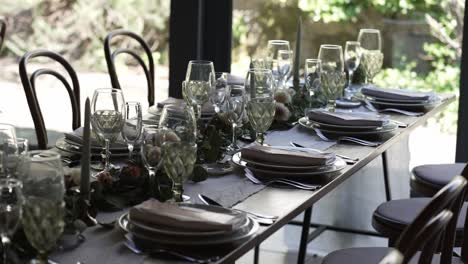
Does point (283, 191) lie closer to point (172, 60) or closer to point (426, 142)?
point (426, 142)

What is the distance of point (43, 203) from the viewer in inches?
63.4

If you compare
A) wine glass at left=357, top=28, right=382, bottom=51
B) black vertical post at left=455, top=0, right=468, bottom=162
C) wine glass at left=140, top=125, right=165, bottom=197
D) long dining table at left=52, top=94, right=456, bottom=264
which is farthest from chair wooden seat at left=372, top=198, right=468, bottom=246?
wine glass at left=140, top=125, right=165, bottom=197

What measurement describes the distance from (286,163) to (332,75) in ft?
2.77

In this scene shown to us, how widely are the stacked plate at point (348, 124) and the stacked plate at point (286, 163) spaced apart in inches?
16.8

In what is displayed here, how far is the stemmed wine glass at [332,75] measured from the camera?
3232 millimetres

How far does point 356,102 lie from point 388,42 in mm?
833

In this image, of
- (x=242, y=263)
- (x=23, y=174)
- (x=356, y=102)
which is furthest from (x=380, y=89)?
(x=23, y=174)

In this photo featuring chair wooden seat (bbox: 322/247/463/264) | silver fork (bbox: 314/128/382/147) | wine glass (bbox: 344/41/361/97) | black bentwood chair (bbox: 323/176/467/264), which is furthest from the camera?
wine glass (bbox: 344/41/361/97)

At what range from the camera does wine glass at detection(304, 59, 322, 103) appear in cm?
323

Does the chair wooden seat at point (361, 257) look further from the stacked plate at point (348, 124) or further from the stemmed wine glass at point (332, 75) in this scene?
the stemmed wine glass at point (332, 75)

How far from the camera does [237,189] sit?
233cm

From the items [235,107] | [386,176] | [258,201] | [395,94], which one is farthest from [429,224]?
[386,176]

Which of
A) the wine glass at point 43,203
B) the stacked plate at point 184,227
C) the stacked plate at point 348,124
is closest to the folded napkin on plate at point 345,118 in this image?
the stacked plate at point 348,124

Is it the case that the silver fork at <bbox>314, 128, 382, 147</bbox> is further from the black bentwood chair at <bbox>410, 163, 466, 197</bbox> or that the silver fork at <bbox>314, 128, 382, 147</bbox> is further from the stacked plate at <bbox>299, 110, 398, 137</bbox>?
the black bentwood chair at <bbox>410, 163, 466, 197</bbox>
